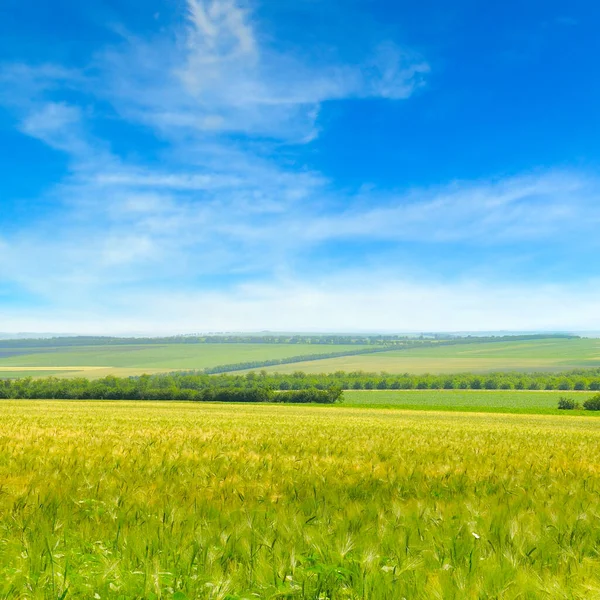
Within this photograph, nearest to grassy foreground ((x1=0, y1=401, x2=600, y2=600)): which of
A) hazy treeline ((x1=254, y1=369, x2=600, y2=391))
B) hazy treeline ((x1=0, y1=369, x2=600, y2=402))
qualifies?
hazy treeline ((x1=0, y1=369, x2=600, y2=402))

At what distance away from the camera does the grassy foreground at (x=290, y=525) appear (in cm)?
294

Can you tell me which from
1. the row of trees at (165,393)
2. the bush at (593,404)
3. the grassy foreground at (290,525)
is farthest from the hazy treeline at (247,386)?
the grassy foreground at (290,525)

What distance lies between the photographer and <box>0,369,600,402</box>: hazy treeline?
7894 centimetres

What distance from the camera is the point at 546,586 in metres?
2.89

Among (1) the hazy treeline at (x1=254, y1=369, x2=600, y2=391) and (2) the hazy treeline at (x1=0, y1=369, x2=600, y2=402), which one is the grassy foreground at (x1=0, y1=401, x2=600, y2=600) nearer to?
(2) the hazy treeline at (x1=0, y1=369, x2=600, y2=402)

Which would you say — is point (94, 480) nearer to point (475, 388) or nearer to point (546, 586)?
point (546, 586)

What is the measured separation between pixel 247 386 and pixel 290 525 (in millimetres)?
93925

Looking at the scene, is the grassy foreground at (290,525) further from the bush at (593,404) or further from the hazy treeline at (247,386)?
the hazy treeline at (247,386)

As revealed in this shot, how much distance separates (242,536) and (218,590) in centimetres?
106

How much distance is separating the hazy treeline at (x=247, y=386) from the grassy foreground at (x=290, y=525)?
72415 mm

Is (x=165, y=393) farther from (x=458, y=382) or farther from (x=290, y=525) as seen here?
(x=290, y=525)

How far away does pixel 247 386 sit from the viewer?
96.1 metres

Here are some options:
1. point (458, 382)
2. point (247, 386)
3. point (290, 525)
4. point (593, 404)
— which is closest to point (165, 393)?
point (247, 386)

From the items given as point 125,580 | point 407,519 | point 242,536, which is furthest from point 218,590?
point 407,519
